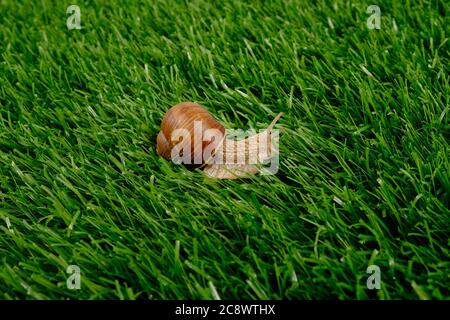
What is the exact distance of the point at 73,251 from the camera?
5.72 ft

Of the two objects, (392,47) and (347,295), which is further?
(392,47)

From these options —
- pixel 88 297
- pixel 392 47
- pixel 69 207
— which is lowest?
pixel 88 297

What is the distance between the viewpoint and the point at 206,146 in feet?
6.84

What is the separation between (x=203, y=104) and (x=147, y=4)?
41.9 inches

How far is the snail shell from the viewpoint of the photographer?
208cm

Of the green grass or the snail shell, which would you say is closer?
the green grass

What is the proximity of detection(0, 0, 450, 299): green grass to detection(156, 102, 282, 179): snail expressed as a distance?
5 centimetres

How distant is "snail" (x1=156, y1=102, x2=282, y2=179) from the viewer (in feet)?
6.74

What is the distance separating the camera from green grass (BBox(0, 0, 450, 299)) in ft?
5.47

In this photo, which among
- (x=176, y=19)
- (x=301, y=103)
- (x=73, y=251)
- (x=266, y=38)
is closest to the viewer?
(x=73, y=251)

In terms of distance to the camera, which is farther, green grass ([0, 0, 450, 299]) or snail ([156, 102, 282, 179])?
snail ([156, 102, 282, 179])
